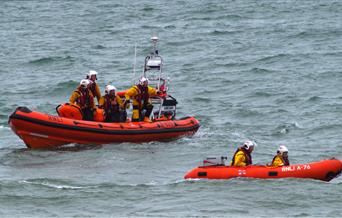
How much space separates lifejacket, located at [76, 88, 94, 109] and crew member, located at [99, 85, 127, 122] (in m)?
0.29

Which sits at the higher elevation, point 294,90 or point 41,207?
point 294,90

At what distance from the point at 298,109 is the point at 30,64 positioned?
1035cm

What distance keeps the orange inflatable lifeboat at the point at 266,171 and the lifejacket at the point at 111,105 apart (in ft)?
11.3

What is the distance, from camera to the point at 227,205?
43.0 ft

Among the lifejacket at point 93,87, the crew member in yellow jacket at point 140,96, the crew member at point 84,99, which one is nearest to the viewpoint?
the crew member at point 84,99

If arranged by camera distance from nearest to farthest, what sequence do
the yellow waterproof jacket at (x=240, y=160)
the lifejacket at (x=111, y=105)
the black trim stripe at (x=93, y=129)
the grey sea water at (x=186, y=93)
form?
the grey sea water at (x=186, y=93) < the yellow waterproof jacket at (x=240, y=160) < the black trim stripe at (x=93, y=129) < the lifejacket at (x=111, y=105)

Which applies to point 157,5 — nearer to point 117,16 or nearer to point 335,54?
point 117,16

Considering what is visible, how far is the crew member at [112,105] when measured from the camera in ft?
57.0

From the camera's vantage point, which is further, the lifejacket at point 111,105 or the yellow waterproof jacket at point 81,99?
the lifejacket at point 111,105

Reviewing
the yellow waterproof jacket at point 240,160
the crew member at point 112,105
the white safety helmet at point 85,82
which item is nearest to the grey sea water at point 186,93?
the yellow waterproof jacket at point 240,160

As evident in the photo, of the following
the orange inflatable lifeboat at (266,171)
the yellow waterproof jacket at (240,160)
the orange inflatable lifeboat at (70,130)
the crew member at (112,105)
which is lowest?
the orange inflatable lifeboat at (266,171)

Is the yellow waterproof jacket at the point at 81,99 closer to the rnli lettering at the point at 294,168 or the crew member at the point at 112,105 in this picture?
the crew member at the point at 112,105

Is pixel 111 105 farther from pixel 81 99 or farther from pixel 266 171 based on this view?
pixel 266 171

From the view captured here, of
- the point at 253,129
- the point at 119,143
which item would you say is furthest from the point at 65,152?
the point at 253,129
